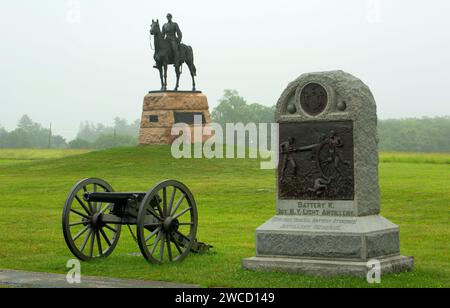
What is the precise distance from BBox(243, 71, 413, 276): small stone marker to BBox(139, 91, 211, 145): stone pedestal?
23600 mm

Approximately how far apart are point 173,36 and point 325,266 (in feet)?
87.2

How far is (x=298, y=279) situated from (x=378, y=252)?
1127mm

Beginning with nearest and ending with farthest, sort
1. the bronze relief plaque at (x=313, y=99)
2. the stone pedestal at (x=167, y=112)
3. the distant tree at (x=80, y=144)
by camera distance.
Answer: the bronze relief plaque at (x=313, y=99) < the stone pedestal at (x=167, y=112) < the distant tree at (x=80, y=144)

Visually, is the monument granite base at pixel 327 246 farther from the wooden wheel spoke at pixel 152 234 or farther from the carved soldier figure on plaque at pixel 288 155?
the wooden wheel spoke at pixel 152 234

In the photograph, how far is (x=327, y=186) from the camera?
35.3 ft

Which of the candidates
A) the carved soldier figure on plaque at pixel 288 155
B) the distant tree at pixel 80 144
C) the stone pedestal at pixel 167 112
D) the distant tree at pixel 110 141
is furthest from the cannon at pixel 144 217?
the distant tree at pixel 80 144

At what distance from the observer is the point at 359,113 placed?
10570 mm

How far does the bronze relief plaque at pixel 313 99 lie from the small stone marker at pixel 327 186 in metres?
0.01

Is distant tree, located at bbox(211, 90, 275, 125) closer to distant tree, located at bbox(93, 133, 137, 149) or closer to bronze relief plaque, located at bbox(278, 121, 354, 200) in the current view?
A: distant tree, located at bbox(93, 133, 137, 149)

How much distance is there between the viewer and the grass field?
35.0ft

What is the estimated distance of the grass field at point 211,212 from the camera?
10.7m

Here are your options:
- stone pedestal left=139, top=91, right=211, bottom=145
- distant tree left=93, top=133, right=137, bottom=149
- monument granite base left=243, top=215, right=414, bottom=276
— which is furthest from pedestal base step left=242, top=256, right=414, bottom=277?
distant tree left=93, top=133, right=137, bottom=149

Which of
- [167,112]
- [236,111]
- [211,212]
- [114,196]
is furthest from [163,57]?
[236,111]
